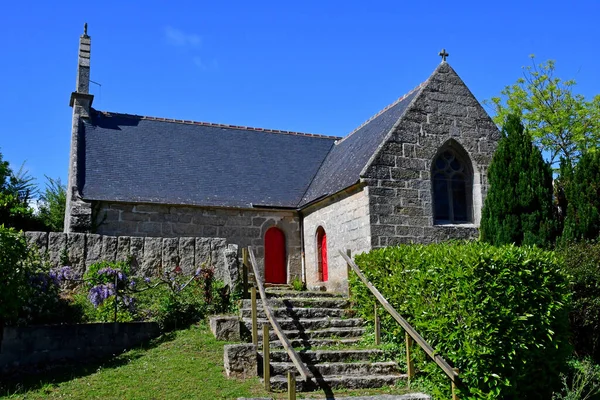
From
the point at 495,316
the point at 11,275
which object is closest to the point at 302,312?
the point at 495,316

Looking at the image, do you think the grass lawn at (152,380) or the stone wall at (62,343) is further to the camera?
the stone wall at (62,343)

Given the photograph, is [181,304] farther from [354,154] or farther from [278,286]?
[354,154]

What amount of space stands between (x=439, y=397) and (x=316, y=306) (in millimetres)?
3819

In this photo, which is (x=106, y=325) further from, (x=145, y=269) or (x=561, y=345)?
(x=561, y=345)

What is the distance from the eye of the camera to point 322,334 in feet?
33.2

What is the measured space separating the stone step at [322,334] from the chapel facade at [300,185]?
8.69ft

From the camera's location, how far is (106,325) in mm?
9234

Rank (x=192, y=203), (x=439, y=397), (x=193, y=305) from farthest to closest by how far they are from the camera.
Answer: (x=192, y=203) < (x=193, y=305) < (x=439, y=397)

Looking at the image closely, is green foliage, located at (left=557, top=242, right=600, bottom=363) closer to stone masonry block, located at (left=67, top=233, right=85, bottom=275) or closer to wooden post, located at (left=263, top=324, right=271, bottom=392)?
wooden post, located at (left=263, top=324, right=271, bottom=392)

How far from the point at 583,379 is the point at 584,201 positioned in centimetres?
453

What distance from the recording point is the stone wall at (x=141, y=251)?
11344mm

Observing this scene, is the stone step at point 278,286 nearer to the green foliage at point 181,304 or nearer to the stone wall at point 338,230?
the stone wall at point 338,230

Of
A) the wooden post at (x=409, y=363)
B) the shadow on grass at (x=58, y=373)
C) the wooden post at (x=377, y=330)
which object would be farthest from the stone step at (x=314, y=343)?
the shadow on grass at (x=58, y=373)

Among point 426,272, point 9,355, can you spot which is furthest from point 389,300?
point 9,355
